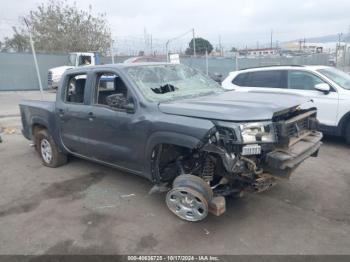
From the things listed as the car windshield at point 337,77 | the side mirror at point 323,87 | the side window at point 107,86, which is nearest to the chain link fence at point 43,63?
the car windshield at point 337,77

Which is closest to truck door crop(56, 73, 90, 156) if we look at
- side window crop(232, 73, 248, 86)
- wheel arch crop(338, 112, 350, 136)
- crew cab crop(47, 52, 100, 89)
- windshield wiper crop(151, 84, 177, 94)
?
windshield wiper crop(151, 84, 177, 94)

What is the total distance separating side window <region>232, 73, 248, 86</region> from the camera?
25.5 ft

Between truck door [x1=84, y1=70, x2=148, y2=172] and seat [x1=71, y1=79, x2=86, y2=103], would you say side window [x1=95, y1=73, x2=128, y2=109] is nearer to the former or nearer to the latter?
truck door [x1=84, y1=70, x2=148, y2=172]

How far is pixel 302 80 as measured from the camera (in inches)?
273

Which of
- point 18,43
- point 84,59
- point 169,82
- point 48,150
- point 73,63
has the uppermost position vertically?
point 18,43

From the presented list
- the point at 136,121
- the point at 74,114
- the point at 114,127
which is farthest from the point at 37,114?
the point at 136,121

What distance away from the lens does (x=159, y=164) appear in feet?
13.1

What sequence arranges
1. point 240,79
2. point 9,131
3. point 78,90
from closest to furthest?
point 78,90 → point 240,79 → point 9,131

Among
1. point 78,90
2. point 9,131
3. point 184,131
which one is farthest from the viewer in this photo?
point 9,131

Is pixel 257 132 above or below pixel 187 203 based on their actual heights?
above

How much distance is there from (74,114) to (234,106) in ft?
8.74

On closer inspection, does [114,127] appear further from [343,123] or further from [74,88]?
[343,123]

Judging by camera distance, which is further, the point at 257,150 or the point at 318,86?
the point at 318,86

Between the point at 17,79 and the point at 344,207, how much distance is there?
21.2 m
